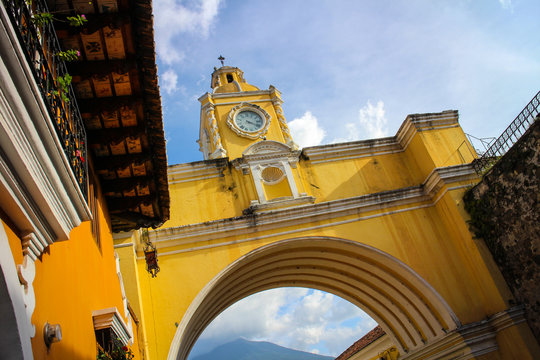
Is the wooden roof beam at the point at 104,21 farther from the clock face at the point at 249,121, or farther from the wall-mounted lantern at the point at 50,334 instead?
the clock face at the point at 249,121

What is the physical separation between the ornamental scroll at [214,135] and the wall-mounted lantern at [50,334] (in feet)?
27.3

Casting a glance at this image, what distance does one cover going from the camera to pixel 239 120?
39.7 ft

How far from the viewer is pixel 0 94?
6.98 feet

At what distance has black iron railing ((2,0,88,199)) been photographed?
2662 millimetres

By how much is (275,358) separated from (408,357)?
631 ft

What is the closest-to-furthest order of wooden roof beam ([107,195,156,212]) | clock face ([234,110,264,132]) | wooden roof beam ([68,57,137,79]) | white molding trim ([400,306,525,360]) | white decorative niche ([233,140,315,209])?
1. wooden roof beam ([68,57,137,79])
2. wooden roof beam ([107,195,156,212])
3. white molding trim ([400,306,525,360])
4. white decorative niche ([233,140,315,209])
5. clock face ([234,110,264,132])

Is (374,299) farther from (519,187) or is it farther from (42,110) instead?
(42,110)

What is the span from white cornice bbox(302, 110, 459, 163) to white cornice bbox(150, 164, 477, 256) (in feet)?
4.70

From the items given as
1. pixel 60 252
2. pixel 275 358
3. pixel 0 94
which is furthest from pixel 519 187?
pixel 275 358

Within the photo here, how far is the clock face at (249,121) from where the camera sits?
12.0 metres

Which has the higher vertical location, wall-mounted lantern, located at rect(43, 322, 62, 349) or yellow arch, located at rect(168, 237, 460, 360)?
yellow arch, located at rect(168, 237, 460, 360)

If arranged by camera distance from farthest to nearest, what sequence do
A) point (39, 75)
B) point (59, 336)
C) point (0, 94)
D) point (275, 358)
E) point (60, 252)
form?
point (275, 358)
point (60, 252)
point (59, 336)
point (39, 75)
point (0, 94)

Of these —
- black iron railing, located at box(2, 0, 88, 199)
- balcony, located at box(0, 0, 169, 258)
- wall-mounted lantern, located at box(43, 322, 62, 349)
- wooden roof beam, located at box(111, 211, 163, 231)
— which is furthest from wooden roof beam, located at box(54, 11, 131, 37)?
wooden roof beam, located at box(111, 211, 163, 231)

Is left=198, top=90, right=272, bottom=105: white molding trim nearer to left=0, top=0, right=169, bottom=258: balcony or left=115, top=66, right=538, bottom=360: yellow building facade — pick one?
left=115, top=66, right=538, bottom=360: yellow building facade
